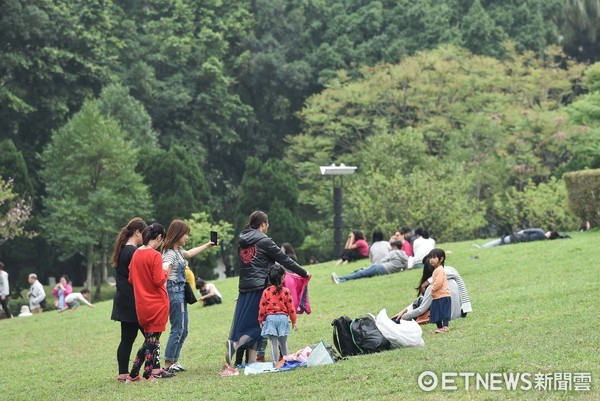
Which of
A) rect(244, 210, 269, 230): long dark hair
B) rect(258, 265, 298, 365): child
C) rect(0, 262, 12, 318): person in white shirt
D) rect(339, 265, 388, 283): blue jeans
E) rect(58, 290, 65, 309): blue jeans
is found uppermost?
rect(244, 210, 269, 230): long dark hair

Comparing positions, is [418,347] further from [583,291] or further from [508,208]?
[508,208]

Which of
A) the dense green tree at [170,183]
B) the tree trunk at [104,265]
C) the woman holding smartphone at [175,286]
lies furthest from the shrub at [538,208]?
the woman holding smartphone at [175,286]

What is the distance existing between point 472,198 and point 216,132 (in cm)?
1600

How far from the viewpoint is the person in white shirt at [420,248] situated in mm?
27000

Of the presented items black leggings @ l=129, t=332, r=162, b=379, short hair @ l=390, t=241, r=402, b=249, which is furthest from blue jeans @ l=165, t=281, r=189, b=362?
short hair @ l=390, t=241, r=402, b=249

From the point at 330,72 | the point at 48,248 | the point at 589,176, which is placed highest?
the point at 330,72

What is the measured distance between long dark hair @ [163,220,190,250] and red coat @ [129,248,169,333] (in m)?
0.83

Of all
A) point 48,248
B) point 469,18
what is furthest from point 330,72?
point 48,248

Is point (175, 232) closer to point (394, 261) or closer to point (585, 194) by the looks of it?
point (394, 261)

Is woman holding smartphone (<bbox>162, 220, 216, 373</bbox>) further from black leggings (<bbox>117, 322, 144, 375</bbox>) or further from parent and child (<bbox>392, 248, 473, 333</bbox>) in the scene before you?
parent and child (<bbox>392, 248, 473, 333</bbox>)

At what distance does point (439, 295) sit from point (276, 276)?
3468 millimetres

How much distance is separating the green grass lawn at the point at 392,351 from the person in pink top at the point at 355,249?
2810mm

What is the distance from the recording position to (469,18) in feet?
195

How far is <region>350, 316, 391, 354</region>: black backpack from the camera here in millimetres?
14195
